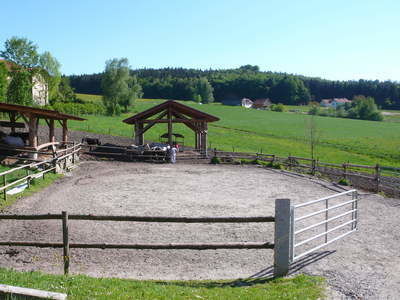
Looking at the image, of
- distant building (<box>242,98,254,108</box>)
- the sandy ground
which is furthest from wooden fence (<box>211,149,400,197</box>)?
distant building (<box>242,98,254,108</box>)

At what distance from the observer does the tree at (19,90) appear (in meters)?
51.3

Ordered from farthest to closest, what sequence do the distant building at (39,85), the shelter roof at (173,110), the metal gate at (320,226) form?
the distant building at (39,85) < the shelter roof at (173,110) < the metal gate at (320,226)

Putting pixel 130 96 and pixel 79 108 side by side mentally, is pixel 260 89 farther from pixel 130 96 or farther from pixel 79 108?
pixel 79 108

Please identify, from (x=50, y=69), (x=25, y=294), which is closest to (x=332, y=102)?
(x=50, y=69)

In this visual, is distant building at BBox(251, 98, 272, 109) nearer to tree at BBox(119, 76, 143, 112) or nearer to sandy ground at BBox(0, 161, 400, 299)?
tree at BBox(119, 76, 143, 112)

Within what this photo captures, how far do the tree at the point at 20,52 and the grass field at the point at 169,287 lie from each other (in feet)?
180

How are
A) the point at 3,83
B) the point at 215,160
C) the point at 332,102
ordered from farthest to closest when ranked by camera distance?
the point at 332,102 < the point at 3,83 < the point at 215,160

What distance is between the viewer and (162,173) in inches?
848

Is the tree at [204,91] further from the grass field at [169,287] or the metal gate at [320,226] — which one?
the grass field at [169,287]

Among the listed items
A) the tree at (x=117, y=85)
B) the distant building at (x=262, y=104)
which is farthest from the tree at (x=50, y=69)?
the distant building at (x=262, y=104)

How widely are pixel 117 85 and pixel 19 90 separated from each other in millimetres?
20798

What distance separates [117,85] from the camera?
229 feet

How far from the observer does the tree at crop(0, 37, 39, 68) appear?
54312 millimetres

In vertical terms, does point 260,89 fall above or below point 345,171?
above
